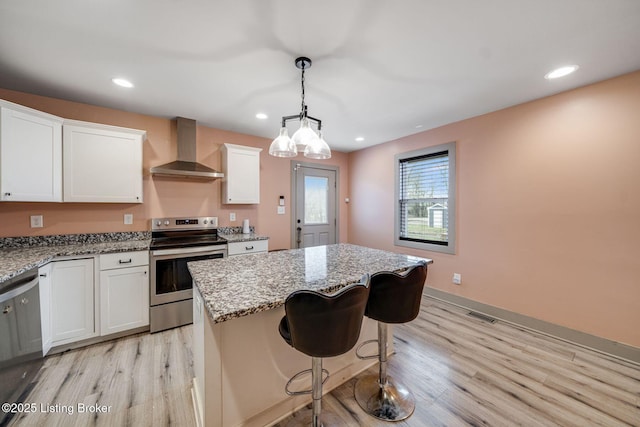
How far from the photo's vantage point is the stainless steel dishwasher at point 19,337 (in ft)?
4.89

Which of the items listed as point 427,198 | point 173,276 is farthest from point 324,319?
point 427,198

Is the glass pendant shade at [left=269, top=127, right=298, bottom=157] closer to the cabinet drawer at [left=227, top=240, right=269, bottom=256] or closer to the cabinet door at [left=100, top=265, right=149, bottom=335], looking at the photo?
the cabinet drawer at [left=227, top=240, right=269, bottom=256]

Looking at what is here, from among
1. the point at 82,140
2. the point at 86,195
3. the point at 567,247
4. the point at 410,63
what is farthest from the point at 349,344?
the point at 82,140

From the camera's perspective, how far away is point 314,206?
183 inches

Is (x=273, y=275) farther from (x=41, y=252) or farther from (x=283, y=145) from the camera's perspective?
(x=41, y=252)

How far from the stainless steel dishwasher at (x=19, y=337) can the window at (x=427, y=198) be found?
4154 millimetres

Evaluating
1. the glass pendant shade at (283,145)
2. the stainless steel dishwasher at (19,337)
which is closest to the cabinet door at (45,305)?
the stainless steel dishwasher at (19,337)

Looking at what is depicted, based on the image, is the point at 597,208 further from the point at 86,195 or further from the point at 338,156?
the point at 86,195

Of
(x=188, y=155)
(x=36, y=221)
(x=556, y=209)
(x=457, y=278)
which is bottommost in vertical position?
(x=457, y=278)

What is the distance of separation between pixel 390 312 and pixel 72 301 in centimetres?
287

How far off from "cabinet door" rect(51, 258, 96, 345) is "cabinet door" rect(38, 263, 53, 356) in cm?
3

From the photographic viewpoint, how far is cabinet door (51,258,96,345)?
2.20 metres

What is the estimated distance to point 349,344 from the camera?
47.1 inches

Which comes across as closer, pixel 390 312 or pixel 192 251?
pixel 390 312
